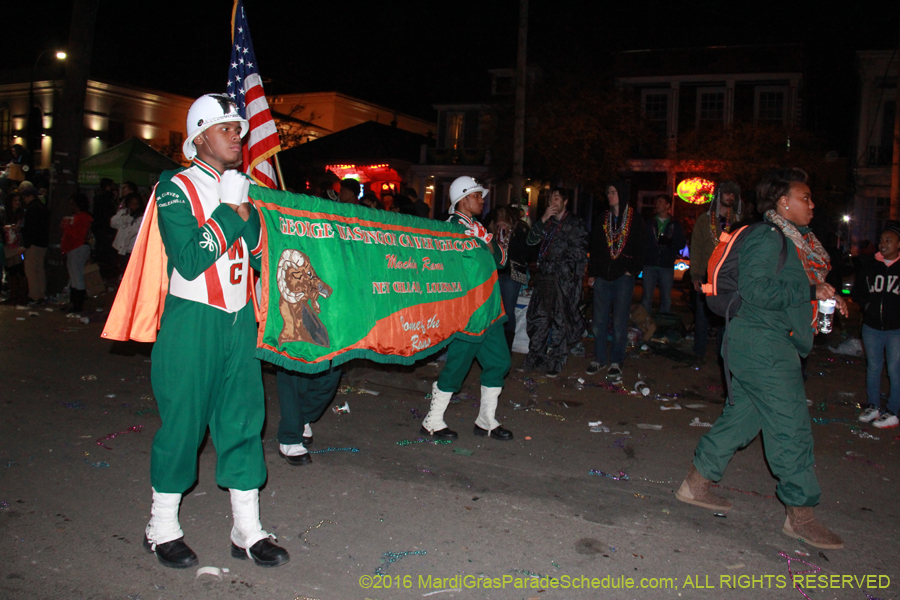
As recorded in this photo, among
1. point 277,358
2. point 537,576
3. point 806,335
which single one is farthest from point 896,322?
point 277,358

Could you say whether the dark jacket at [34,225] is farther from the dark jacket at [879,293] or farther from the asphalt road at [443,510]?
the dark jacket at [879,293]

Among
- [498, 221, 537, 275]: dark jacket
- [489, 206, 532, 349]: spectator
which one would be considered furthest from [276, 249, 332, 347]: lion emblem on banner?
[498, 221, 537, 275]: dark jacket

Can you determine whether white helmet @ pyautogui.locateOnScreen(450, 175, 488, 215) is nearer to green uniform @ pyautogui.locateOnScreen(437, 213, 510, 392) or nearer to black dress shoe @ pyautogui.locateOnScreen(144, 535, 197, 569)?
green uniform @ pyautogui.locateOnScreen(437, 213, 510, 392)

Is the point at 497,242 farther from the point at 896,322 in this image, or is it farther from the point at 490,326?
the point at 896,322

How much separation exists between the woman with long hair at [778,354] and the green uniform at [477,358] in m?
1.77

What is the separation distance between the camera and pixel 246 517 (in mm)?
3270

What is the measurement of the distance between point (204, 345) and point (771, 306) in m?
3.04

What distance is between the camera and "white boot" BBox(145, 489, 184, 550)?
3182mm

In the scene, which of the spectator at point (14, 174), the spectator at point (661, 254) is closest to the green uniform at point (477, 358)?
the spectator at point (661, 254)

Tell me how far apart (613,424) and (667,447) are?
2.31ft

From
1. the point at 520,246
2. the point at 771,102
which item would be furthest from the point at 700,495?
the point at 771,102

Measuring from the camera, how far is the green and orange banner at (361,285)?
3.56 m

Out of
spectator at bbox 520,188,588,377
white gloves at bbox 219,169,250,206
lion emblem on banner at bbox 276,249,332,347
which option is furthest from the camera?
spectator at bbox 520,188,588,377

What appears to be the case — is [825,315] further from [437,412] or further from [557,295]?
[557,295]
